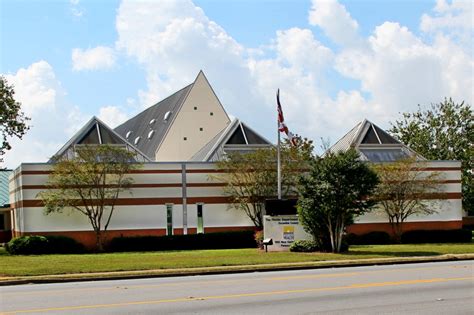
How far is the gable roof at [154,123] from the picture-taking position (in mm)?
63125

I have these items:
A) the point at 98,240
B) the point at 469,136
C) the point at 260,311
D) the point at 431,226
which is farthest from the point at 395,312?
the point at 469,136

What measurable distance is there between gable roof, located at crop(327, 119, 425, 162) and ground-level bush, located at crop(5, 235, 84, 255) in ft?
65.3

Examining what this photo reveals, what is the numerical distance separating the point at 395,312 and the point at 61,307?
20.7ft

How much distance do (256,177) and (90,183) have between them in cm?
1005

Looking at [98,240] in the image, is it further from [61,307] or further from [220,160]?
[61,307]

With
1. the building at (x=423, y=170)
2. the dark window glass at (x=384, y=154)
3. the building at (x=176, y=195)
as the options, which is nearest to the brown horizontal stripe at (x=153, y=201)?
the building at (x=176, y=195)

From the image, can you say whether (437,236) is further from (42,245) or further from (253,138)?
(42,245)

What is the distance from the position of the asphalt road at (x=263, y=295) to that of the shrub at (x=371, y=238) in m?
22.5

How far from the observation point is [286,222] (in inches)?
1247

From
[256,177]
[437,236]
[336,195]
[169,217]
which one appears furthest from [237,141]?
[336,195]

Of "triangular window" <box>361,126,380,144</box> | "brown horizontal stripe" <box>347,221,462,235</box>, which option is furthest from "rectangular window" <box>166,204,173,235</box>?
"triangular window" <box>361,126,380,144</box>

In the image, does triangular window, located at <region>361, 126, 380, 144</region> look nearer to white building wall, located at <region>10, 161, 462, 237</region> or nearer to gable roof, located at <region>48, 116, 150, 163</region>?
white building wall, located at <region>10, 161, 462, 237</region>

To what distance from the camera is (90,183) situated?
39.4 meters

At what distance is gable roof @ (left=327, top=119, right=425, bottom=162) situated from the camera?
47650mm
